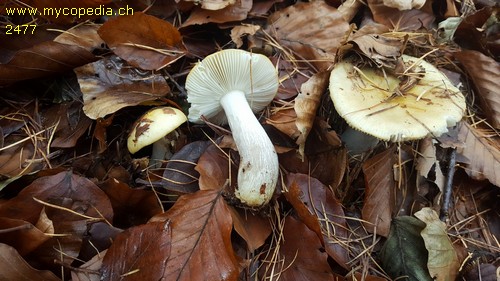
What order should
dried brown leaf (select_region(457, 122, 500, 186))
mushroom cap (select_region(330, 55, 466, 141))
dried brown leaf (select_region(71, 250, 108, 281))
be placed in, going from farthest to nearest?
1. dried brown leaf (select_region(457, 122, 500, 186))
2. mushroom cap (select_region(330, 55, 466, 141))
3. dried brown leaf (select_region(71, 250, 108, 281))

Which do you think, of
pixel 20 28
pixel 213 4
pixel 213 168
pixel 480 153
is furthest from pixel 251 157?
pixel 20 28

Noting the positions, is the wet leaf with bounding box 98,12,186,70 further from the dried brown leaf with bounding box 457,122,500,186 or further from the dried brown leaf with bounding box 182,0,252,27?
the dried brown leaf with bounding box 457,122,500,186

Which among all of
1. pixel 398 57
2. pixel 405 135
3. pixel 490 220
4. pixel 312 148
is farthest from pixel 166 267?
pixel 490 220

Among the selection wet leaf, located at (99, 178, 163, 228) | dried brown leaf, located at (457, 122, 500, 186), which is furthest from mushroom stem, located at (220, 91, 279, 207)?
dried brown leaf, located at (457, 122, 500, 186)

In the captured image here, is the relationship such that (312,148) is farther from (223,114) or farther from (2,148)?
(2,148)

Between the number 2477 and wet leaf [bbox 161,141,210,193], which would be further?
the number 2477

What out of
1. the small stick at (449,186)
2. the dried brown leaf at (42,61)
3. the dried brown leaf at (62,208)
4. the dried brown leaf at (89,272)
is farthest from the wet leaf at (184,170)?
the small stick at (449,186)

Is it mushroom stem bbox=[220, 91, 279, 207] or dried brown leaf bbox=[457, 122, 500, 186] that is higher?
mushroom stem bbox=[220, 91, 279, 207]

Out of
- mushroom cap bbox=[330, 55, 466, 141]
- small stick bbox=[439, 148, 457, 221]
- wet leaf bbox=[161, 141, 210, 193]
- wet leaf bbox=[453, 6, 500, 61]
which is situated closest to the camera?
mushroom cap bbox=[330, 55, 466, 141]

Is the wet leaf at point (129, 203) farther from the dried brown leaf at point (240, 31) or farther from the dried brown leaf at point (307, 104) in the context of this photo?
the dried brown leaf at point (240, 31)
